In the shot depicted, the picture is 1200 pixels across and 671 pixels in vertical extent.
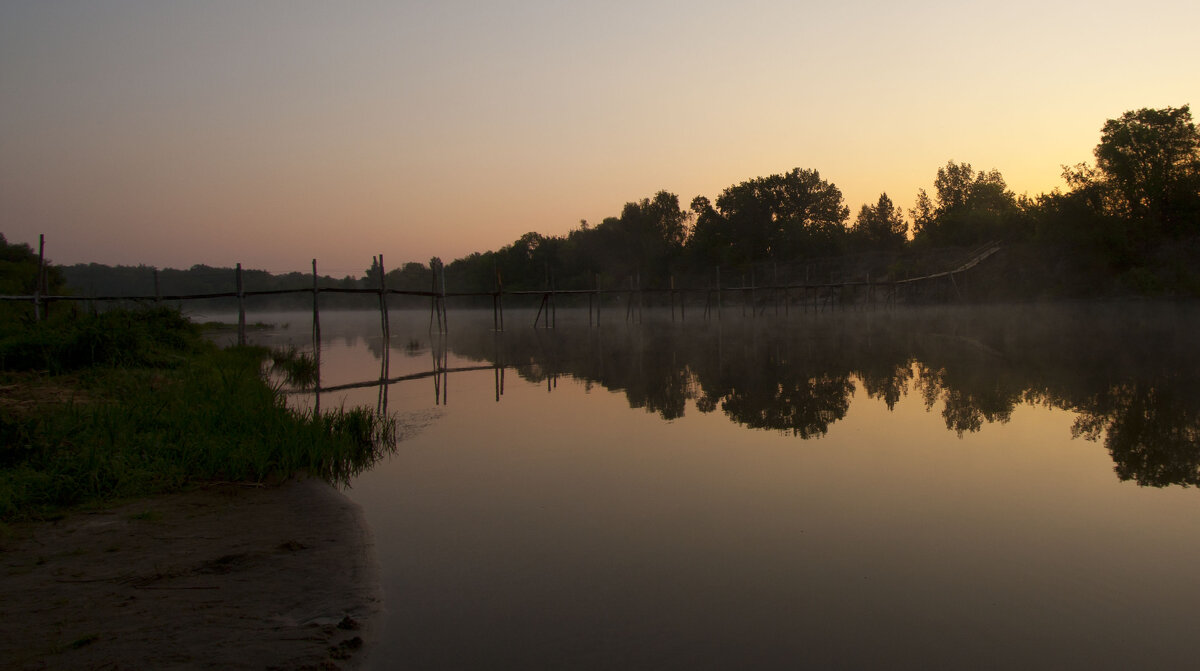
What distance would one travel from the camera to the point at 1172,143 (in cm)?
4034

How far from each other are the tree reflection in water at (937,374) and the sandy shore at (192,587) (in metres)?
6.00

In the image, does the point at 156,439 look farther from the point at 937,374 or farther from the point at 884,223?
the point at 884,223

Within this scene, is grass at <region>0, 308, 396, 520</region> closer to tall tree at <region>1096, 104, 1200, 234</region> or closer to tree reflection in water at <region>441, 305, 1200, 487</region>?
tree reflection in water at <region>441, 305, 1200, 487</region>

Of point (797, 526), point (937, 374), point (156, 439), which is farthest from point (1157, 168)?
point (156, 439)

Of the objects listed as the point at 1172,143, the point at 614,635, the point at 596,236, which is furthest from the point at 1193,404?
the point at 596,236

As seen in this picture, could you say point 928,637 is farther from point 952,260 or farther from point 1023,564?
point 952,260

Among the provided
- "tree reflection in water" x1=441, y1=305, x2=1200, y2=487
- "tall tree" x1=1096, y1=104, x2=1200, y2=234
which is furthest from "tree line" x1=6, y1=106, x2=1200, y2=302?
"tree reflection in water" x1=441, y1=305, x2=1200, y2=487

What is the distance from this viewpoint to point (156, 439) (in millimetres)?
6812

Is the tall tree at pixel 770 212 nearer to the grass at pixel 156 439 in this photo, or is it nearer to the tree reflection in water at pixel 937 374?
the tree reflection in water at pixel 937 374

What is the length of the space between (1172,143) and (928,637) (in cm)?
5043

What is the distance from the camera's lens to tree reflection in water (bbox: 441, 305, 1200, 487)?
8859 mm

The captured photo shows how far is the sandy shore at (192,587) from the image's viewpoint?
3.24 metres

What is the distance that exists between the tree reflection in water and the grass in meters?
4.97

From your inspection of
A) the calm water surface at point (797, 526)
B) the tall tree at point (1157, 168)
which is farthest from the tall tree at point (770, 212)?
the calm water surface at point (797, 526)
